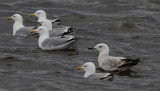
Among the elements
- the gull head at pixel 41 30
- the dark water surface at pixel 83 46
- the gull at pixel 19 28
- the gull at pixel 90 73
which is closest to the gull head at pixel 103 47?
the dark water surface at pixel 83 46

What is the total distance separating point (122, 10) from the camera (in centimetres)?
2422

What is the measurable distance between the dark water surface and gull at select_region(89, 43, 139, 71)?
386 mm

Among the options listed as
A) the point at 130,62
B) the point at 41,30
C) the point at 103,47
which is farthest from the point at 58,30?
the point at 130,62

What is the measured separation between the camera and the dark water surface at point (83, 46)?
14203 mm

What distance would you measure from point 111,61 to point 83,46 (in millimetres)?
2781

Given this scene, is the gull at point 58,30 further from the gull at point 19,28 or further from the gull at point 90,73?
the gull at point 90,73

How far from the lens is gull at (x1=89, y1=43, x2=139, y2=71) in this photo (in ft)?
51.4

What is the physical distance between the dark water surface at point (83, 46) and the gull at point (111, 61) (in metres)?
0.39

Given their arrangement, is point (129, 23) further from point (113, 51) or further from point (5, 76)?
point (5, 76)

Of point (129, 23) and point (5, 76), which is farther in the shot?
point (129, 23)

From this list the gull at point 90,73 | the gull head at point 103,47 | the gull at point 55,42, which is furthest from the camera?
the gull at point 55,42

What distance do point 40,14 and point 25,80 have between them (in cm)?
739

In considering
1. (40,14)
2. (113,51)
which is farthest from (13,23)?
(113,51)

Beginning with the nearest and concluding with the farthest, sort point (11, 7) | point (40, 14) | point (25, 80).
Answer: point (25, 80) → point (40, 14) → point (11, 7)
